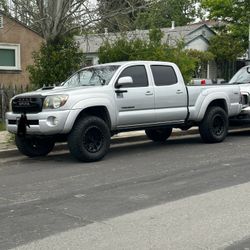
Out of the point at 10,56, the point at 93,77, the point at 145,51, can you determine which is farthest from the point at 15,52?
the point at 93,77

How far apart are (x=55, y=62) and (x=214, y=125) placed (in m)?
5.19

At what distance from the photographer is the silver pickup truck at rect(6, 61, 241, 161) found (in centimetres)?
924

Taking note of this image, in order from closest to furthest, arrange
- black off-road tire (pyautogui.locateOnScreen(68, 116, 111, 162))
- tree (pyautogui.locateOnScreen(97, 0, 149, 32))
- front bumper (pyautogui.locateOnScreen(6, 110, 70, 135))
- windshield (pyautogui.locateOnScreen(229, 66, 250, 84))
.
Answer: front bumper (pyautogui.locateOnScreen(6, 110, 70, 135))
black off-road tire (pyautogui.locateOnScreen(68, 116, 111, 162))
windshield (pyautogui.locateOnScreen(229, 66, 250, 84))
tree (pyautogui.locateOnScreen(97, 0, 149, 32))

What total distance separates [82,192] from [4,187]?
4.25ft

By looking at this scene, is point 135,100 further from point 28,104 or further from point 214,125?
point 214,125

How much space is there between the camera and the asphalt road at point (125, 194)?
5.33 m

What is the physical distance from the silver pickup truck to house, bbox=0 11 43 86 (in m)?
12.0

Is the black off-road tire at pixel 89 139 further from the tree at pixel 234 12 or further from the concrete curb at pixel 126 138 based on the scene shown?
the tree at pixel 234 12

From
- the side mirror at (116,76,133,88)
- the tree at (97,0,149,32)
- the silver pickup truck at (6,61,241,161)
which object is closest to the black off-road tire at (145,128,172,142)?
the silver pickup truck at (6,61,241,161)

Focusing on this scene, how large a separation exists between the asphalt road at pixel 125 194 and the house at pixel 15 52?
1245 cm

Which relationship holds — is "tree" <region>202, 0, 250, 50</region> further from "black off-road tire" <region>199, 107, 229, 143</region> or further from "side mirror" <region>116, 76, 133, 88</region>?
"side mirror" <region>116, 76, 133, 88</region>

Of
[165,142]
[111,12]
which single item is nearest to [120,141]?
[165,142]

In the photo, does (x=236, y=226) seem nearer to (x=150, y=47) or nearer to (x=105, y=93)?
(x=105, y=93)

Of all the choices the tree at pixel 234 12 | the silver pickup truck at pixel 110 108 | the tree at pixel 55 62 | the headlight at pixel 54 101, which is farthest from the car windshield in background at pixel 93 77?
the tree at pixel 234 12
